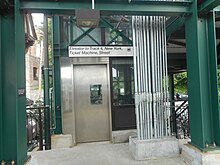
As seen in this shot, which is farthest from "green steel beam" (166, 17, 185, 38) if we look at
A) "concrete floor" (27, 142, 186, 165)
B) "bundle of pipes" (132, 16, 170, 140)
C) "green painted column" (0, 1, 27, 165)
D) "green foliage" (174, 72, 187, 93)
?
"green foliage" (174, 72, 187, 93)

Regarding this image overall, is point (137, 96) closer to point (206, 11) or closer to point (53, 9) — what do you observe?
point (206, 11)

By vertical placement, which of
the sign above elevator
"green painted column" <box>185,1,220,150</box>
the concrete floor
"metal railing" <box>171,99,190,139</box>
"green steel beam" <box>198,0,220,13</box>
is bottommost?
the concrete floor

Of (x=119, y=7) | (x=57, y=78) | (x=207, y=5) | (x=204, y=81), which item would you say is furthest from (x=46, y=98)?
(x=207, y=5)

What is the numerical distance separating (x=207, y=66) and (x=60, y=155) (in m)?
3.02

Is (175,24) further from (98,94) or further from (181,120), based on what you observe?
(181,120)

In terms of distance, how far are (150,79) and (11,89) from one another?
2.20m

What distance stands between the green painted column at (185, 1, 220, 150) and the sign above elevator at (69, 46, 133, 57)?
2045 mm

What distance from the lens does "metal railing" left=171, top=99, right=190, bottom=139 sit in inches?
185

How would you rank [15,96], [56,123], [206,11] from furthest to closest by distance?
1. [56,123]
2. [206,11]
3. [15,96]

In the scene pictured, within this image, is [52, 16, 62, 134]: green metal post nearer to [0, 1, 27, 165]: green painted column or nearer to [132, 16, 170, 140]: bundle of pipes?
[0, 1, 27, 165]: green painted column

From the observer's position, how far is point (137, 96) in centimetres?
330

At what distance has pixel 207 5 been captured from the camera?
8.92ft

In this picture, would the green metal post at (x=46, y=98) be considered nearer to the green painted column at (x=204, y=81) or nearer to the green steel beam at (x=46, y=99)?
the green steel beam at (x=46, y=99)

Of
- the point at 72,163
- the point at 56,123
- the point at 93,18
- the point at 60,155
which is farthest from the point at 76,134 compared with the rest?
the point at 93,18
